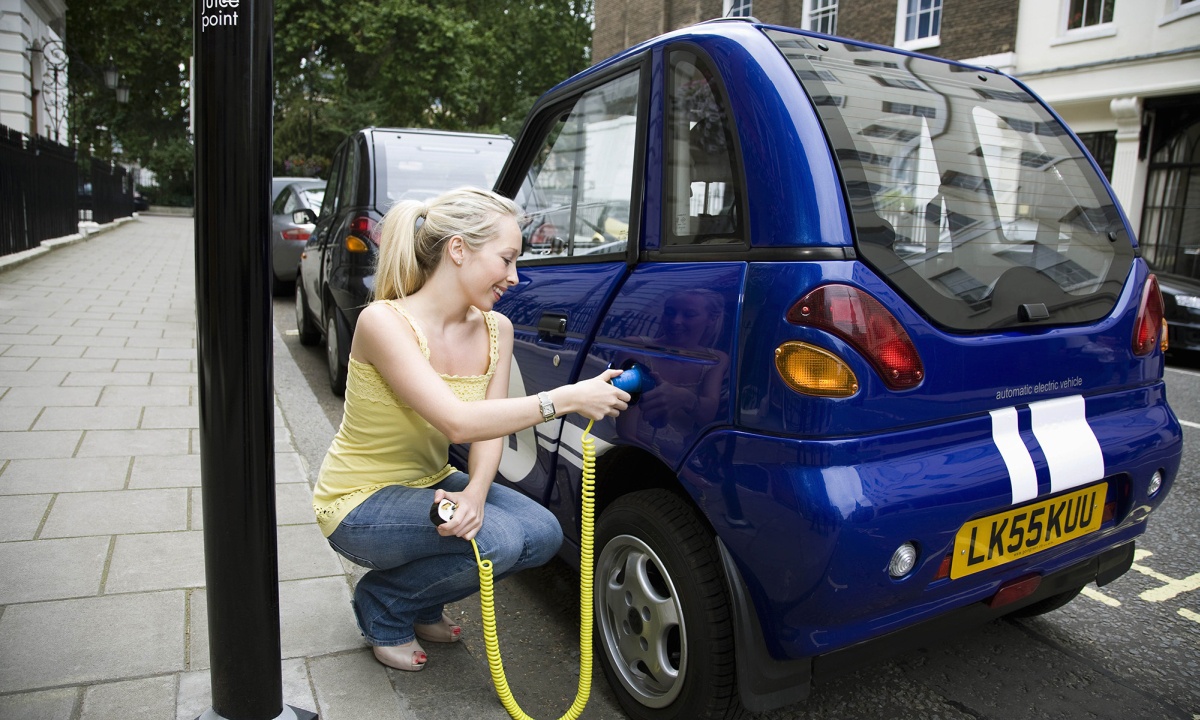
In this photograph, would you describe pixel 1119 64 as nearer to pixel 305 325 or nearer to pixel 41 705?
pixel 305 325

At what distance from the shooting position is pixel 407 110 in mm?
32719

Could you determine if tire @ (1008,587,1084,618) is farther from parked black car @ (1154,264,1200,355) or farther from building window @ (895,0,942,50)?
building window @ (895,0,942,50)

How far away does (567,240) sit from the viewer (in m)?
3.14

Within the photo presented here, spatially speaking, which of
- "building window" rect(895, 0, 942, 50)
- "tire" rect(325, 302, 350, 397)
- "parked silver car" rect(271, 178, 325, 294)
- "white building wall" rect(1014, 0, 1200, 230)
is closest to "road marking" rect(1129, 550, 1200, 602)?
"tire" rect(325, 302, 350, 397)

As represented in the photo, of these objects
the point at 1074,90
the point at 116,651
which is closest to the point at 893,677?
the point at 116,651

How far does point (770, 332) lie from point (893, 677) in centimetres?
142

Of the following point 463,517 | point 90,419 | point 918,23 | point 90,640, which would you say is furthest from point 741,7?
point 90,640

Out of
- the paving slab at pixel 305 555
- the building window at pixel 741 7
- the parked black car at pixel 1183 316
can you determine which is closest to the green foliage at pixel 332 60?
the building window at pixel 741 7

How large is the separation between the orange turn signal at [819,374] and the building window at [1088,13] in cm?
1649

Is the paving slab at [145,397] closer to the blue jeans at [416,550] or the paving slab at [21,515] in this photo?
the paving slab at [21,515]

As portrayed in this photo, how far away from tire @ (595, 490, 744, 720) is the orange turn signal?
0.50 m

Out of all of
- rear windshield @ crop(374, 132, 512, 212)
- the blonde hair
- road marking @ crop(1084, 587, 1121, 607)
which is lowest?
road marking @ crop(1084, 587, 1121, 607)

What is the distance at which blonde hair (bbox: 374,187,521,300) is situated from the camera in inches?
95.7

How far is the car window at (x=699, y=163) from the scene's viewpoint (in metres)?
2.22
